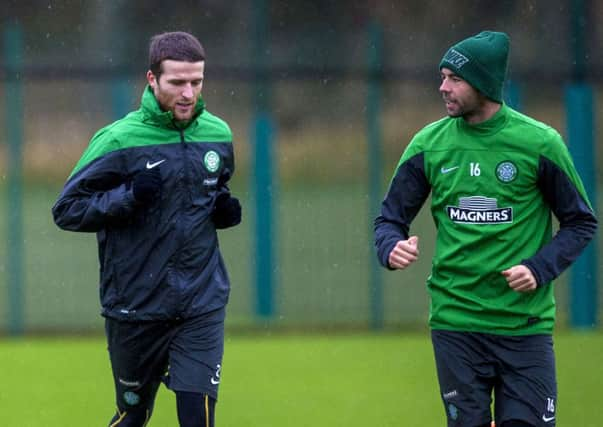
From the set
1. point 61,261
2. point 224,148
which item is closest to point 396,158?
point 61,261

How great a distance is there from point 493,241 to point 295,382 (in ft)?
13.5

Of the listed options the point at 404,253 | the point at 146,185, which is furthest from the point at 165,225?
the point at 404,253

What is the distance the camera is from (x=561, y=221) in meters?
5.12

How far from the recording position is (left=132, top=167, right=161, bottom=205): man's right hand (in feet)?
17.1

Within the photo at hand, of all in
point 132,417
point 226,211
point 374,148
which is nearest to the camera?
point 226,211

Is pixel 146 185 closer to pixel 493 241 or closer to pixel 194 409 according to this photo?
pixel 194 409

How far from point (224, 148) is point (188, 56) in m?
0.45

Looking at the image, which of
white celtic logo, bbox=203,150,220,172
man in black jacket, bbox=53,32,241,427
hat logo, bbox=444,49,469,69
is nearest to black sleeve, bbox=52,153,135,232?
man in black jacket, bbox=53,32,241,427

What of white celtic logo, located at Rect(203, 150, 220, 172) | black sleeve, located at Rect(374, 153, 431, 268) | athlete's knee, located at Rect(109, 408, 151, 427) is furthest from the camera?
athlete's knee, located at Rect(109, 408, 151, 427)

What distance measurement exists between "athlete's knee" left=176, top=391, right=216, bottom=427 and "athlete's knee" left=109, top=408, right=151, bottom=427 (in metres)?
0.42

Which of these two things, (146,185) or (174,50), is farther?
(174,50)

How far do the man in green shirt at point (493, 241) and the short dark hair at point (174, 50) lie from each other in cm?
105

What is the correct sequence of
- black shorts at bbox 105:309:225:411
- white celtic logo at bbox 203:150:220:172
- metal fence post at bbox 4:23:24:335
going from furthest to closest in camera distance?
1. metal fence post at bbox 4:23:24:335
2. white celtic logo at bbox 203:150:220:172
3. black shorts at bbox 105:309:225:411

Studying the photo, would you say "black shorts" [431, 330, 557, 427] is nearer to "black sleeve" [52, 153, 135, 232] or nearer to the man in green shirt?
the man in green shirt
